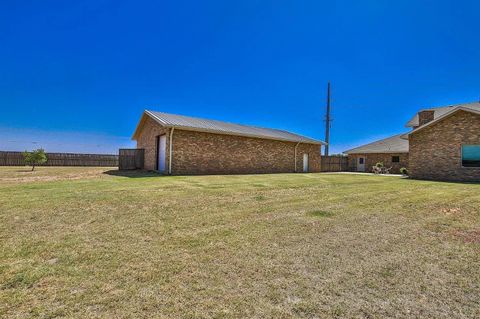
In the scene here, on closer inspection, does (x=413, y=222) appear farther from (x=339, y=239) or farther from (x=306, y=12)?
(x=306, y=12)

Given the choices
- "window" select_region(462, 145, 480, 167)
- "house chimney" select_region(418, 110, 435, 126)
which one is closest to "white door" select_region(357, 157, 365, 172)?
"house chimney" select_region(418, 110, 435, 126)

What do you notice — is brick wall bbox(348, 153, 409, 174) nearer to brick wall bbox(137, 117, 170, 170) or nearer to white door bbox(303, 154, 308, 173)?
white door bbox(303, 154, 308, 173)

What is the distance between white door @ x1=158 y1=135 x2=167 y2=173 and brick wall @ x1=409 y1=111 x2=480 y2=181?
1607 cm

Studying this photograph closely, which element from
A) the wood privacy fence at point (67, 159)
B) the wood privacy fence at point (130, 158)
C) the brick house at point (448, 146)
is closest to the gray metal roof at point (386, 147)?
the brick house at point (448, 146)

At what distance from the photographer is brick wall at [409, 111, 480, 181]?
1398 centimetres

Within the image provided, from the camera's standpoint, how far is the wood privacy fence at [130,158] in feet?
59.8

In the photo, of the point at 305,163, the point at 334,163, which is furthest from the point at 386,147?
the point at 305,163

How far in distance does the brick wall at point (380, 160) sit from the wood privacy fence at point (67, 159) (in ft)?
90.5

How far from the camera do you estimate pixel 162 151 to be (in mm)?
15828

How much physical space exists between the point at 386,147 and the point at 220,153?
722 inches

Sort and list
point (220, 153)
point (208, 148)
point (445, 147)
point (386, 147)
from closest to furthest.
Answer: point (445, 147)
point (208, 148)
point (220, 153)
point (386, 147)

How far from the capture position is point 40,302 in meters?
2.14

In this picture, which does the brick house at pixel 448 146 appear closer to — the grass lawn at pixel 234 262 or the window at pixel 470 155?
the window at pixel 470 155

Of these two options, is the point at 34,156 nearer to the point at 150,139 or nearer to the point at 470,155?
the point at 150,139
